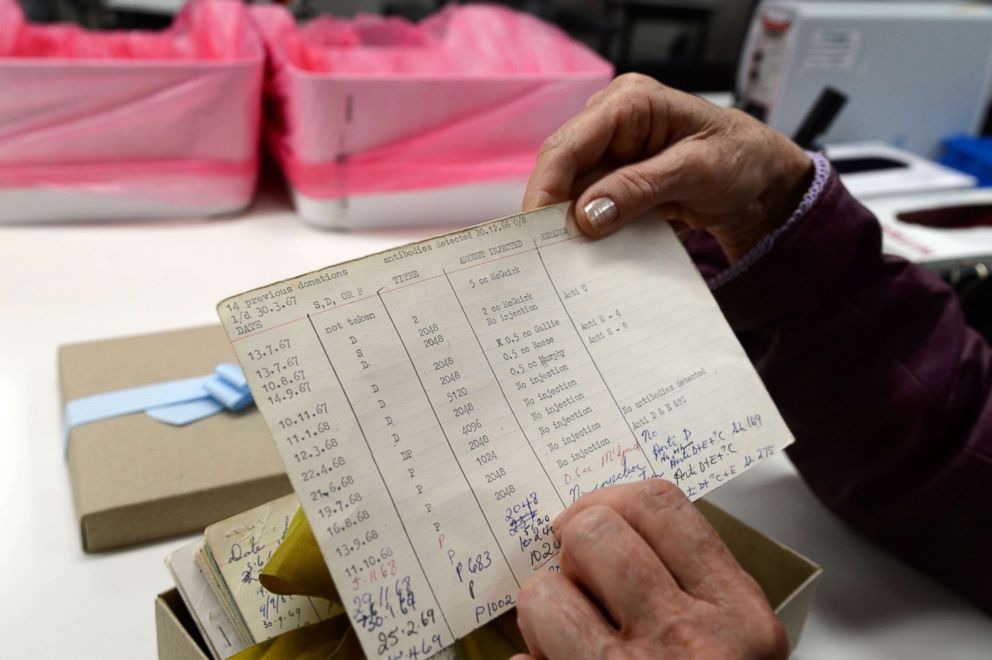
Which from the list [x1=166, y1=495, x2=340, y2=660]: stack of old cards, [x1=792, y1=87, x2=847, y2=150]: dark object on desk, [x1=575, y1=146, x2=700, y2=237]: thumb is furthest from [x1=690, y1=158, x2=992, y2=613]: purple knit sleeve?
[x1=792, y1=87, x2=847, y2=150]: dark object on desk

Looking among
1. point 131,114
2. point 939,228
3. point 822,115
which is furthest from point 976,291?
point 131,114

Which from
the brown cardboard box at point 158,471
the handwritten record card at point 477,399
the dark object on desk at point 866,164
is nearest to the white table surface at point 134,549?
the brown cardboard box at point 158,471

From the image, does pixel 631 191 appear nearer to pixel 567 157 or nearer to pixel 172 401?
pixel 567 157

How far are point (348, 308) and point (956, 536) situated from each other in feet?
1.74

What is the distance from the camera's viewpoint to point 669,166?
1.90ft

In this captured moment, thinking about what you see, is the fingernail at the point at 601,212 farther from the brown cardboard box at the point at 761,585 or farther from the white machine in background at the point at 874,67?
the white machine in background at the point at 874,67

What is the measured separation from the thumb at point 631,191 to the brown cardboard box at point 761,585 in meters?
0.22

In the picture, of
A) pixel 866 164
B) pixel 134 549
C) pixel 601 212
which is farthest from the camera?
pixel 866 164

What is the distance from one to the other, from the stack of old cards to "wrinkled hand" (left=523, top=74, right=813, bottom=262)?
0.97ft

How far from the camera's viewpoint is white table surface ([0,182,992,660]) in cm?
58

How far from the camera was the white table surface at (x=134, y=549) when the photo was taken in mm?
581

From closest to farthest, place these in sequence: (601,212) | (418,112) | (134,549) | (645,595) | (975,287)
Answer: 1. (645,595)
2. (601,212)
3. (134,549)
4. (975,287)
5. (418,112)

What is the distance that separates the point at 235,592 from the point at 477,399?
7.5 inches

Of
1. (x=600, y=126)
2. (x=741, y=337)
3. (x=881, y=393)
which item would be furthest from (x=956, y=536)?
(x=600, y=126)
